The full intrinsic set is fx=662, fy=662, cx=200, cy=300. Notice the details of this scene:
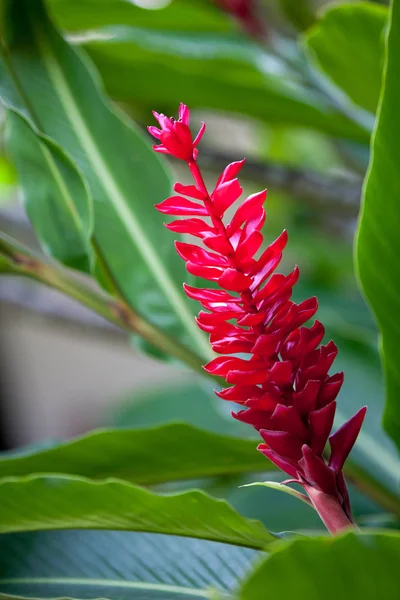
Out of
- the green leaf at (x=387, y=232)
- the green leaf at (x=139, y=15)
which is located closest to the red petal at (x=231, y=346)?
the green leaf at (x=387, y=232)

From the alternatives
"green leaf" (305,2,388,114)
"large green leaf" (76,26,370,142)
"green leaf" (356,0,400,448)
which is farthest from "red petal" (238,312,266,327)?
"large green leaf" (76,26,370,142)

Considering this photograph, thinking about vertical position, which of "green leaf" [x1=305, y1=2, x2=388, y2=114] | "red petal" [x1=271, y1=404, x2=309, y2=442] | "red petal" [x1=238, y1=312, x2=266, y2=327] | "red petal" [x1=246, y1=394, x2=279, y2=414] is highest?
"green leaf" [x1=305, y1=2, x2=388, y2=114]

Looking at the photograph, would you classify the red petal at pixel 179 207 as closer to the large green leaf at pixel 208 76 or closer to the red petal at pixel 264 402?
the red petal at pixel 264 402

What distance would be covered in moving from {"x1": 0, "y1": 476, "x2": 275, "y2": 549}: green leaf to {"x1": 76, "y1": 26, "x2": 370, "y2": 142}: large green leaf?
17.6 inches

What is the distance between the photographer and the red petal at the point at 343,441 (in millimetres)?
238

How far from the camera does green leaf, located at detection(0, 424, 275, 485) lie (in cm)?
38

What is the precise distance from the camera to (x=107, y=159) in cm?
45

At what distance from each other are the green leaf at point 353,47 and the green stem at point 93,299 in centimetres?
25

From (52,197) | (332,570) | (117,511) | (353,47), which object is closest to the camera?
(332,570)

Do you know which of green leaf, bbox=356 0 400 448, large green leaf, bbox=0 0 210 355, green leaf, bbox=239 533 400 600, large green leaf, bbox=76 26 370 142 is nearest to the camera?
green leaf, bbox=239 533 400 600

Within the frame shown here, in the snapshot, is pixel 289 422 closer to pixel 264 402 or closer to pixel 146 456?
pixel 264 402

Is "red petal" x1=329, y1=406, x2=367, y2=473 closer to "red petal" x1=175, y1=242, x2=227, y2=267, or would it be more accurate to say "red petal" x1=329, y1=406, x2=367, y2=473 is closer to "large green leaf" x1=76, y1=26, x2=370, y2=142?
"red petal" x1=175, y1=242, x2=227, y2=267

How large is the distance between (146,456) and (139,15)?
52 centimetres

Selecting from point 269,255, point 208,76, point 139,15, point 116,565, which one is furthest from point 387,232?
point 139,15
